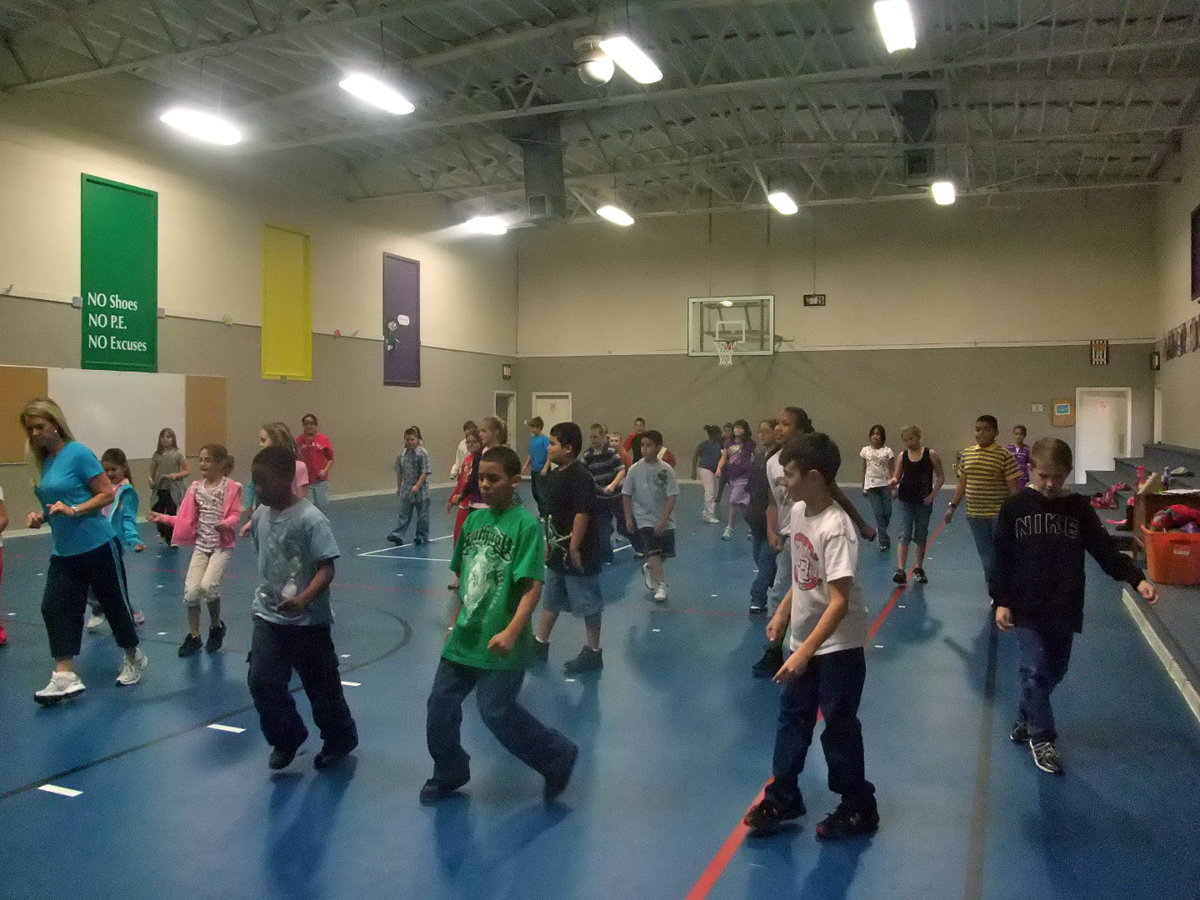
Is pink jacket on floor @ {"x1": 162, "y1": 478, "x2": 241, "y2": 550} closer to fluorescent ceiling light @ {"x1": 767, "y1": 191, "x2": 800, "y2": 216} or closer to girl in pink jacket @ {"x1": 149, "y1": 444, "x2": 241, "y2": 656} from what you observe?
girl in pink jacket @ {"x1": 149, "y1": 444, "x2": 241, "y2": 656}

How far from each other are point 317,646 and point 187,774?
3.02 feet

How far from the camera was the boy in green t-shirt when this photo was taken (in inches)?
153

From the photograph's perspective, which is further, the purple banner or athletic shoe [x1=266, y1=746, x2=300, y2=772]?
the purple banner

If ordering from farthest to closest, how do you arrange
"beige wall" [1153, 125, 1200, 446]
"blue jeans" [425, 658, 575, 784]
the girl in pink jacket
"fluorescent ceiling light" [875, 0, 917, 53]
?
"beige wall" [1153, 125, 1200, 446]
"fluorescent ceiling light" [875, 0, 917, 53]
the girl in pink jacket
"blue jeans" [425, 658, 575, 784]

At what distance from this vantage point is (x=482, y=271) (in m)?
24.7

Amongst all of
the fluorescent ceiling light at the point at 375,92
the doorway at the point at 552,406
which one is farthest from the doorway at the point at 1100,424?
the fluorescent ceiling light at the point at 375,92

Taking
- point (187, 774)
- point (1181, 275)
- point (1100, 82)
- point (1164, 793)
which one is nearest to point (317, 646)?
point (187, 774)

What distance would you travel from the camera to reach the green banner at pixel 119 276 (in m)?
14.3

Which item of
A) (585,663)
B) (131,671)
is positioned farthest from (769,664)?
(131,671)

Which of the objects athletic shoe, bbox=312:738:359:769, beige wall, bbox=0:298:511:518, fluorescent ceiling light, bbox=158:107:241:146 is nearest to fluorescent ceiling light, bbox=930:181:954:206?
beige wall, bbox=0:298:511:518

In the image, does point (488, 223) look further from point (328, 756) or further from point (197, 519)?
point (328, 756)

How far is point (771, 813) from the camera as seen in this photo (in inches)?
149

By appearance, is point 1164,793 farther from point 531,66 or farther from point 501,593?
point 531,66

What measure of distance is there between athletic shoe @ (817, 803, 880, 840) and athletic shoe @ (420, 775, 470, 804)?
160 centimetres
